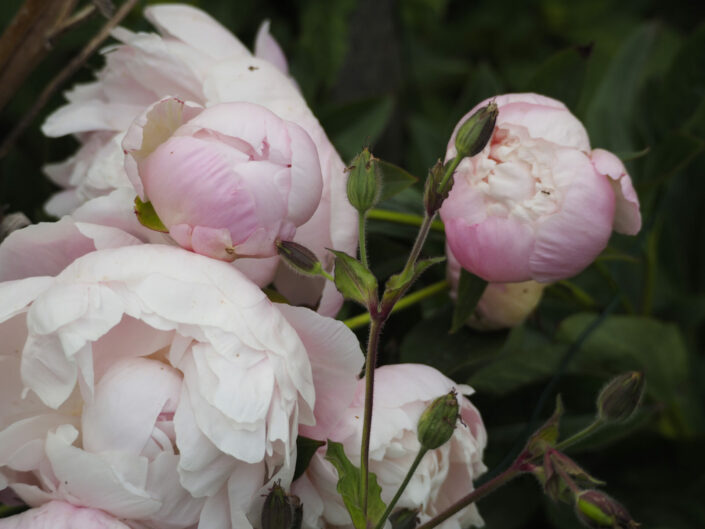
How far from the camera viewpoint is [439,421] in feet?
1.10

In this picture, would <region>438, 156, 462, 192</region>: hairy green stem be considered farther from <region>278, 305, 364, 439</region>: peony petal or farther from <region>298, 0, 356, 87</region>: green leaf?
<region>298, 0, 356, 87</region>: green leaf

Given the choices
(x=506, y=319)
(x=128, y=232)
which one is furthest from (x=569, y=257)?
(x=128, y=232)

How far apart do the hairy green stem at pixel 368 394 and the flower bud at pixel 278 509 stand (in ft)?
0.09

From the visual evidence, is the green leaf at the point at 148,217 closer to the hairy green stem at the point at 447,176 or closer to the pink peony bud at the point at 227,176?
the pink peony bud at the point at 227,176

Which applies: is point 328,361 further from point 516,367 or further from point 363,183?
point 516,367

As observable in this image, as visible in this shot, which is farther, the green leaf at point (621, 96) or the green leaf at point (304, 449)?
the green leaf at point (621, 96)

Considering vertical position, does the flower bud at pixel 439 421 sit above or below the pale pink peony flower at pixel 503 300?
above

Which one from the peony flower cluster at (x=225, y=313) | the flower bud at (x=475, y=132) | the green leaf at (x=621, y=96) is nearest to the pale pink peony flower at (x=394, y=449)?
the peony flower cluster at (x=225, y=313)

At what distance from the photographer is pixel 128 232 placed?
0.41m

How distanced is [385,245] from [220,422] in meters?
0.25

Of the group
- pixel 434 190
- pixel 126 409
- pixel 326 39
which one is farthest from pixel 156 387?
pixel 326 39

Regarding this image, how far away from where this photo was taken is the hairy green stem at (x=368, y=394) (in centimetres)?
34

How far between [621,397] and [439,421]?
82mm

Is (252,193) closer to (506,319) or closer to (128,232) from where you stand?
(128,232)
